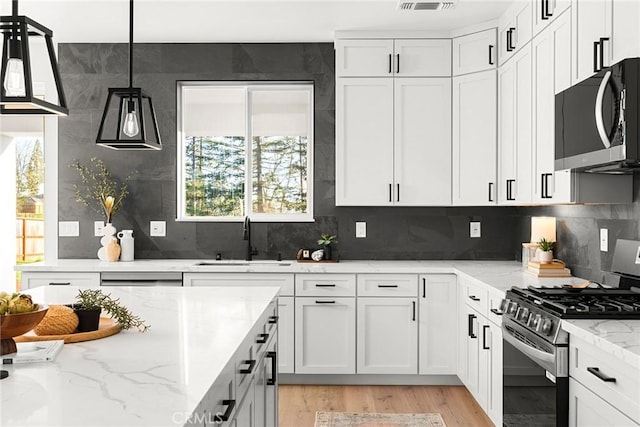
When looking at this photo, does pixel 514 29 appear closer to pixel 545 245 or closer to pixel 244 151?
pixel 545 245

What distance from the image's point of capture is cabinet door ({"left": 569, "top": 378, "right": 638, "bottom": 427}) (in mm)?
1843

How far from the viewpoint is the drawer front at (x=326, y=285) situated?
170 inches

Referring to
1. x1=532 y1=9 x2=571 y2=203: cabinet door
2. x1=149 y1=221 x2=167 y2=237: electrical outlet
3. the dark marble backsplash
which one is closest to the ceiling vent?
x1=532 y1=9 x2=571 y2=203: cabinet door

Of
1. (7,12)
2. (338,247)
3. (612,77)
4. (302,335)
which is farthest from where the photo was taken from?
(338,247)

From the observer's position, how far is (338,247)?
491 centimetres

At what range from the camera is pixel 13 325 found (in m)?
1.58

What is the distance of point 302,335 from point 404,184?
53.8 inches

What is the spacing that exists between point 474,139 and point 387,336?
158 centimetres

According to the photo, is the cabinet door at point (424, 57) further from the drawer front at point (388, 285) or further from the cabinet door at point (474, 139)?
the drawer front at point (388, 285)

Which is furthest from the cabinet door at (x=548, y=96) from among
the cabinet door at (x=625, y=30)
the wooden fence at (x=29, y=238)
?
the wooden fence at (x=29, y=238)

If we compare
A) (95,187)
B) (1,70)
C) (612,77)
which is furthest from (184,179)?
(612,77)

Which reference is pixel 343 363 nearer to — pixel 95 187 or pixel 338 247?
pixel 338 247

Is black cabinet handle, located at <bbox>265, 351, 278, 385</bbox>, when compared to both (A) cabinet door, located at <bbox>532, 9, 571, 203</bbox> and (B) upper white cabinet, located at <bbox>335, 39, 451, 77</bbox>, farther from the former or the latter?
(B) upper white cabinet, located at <bbox>335, 39, 451, 77</bbox>

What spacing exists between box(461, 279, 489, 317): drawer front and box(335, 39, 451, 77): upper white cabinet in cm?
164
